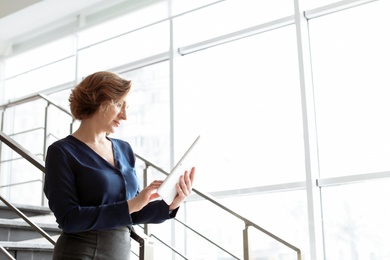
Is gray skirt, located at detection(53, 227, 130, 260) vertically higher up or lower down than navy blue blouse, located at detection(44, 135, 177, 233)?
lower down

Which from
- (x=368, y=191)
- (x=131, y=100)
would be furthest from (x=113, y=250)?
(x=131, y=100)

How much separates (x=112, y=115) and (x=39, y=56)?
5.06 meters

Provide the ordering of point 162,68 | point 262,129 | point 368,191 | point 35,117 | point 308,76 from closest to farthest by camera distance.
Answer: point 368,191 → point 308,76 → point 262,129 → point 162,68 → point 35,117

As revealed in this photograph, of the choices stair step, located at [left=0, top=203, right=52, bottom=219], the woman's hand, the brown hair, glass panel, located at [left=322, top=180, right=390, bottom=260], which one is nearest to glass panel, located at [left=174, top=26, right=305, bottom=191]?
glass panel, located at [left=322, top=180, right=390, bottom=260]

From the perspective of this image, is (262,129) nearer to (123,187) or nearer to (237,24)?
(237,24)

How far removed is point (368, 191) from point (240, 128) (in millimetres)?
1213

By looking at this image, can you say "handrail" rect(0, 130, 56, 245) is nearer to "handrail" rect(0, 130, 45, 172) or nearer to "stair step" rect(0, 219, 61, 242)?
"handrail" rect(0, 130, 45, 172)

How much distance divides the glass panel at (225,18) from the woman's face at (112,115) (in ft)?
10.3

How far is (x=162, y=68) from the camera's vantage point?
208 inches

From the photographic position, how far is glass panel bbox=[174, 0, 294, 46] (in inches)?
182

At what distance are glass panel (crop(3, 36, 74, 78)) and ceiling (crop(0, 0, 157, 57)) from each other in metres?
0.09

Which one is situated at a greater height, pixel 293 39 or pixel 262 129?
pixel 293 39

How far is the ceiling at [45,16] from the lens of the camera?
5.72 meters

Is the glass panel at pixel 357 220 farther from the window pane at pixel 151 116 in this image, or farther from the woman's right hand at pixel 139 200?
the woman's right hand at pixel 139 200
